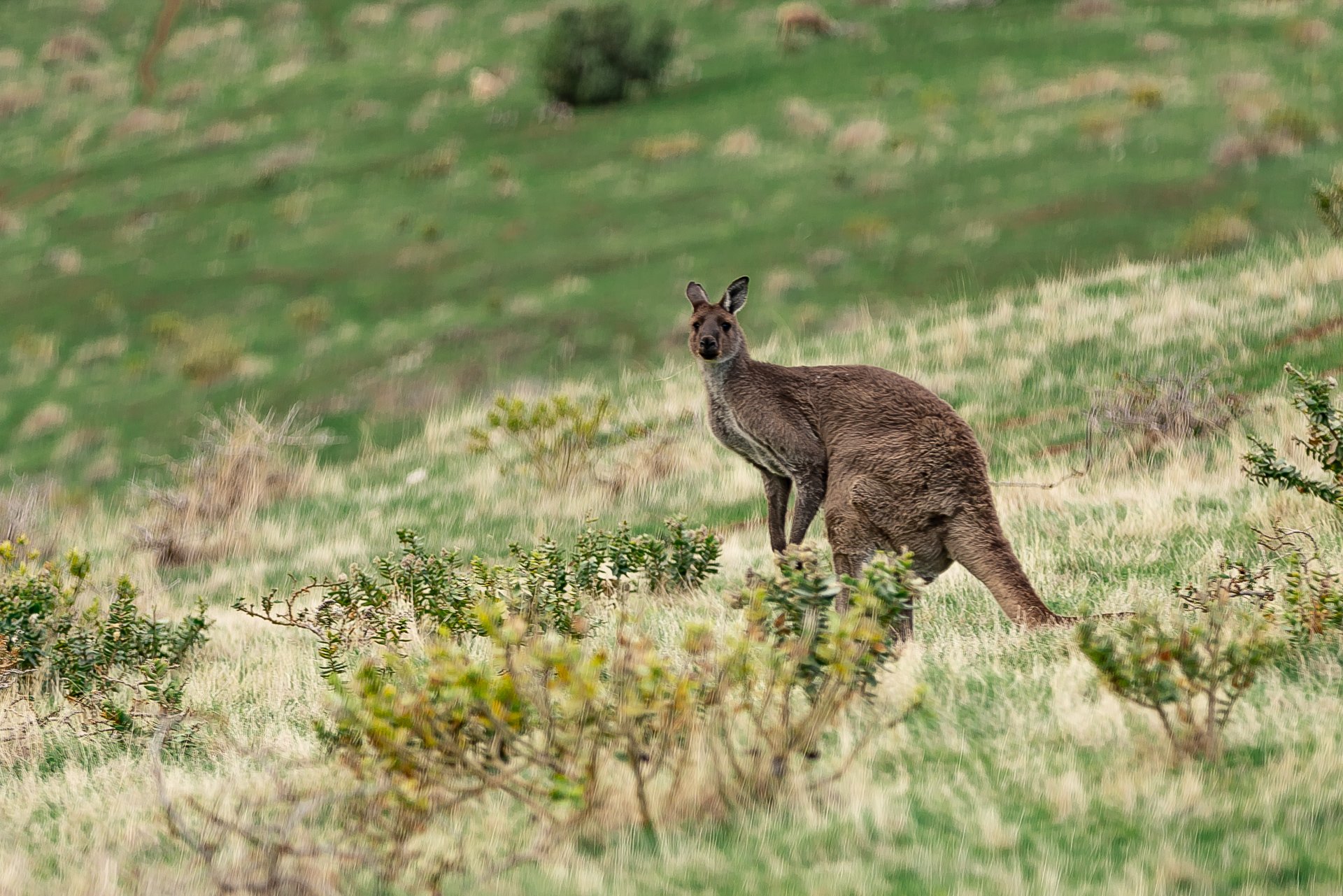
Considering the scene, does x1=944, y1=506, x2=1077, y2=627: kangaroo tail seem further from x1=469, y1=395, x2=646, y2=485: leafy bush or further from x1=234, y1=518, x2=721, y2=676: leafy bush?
x1=469, y1=395, x2=646, y2=485: leafy bush

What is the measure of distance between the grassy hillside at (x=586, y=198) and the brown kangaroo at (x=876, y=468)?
559 inches

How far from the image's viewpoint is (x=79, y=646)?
9.05 metres

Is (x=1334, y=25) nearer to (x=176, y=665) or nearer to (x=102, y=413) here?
(x=102, y=413)

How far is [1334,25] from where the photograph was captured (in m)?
34.8

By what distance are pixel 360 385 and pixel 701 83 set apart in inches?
710

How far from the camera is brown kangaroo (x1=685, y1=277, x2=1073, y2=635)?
6570 mm

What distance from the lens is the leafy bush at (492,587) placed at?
8.42 m

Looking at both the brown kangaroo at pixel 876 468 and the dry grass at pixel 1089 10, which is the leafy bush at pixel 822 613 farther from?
the dry grass at pixel 1089 10

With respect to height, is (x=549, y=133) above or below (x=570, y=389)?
above

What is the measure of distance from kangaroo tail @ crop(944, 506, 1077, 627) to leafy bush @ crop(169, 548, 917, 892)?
1204 mm

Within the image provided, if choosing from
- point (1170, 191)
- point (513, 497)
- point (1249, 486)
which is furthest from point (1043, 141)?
point (1249, 486)

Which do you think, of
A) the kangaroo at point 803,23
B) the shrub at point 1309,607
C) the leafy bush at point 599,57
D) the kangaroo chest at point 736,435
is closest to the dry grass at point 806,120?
the leafy bush at point 599,57

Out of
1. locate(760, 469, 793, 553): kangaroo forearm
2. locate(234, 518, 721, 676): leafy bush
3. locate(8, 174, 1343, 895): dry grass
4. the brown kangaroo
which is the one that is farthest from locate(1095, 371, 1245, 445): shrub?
the brown kangaroo

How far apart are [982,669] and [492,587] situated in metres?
3.61
